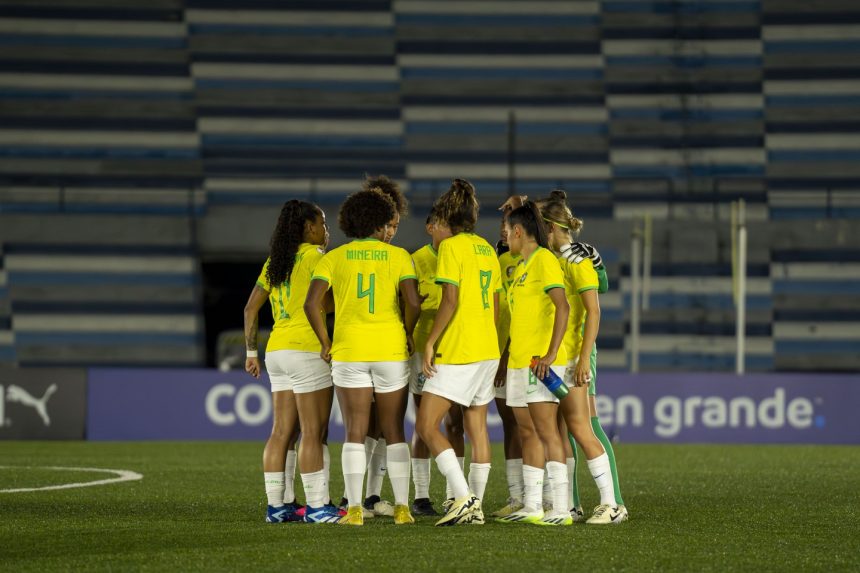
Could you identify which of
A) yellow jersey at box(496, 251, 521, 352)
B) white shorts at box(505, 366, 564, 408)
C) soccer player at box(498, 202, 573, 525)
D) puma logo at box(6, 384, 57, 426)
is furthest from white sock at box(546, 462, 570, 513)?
puma logo at box(6, 384, 57, 426)

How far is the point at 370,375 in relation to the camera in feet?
22.5

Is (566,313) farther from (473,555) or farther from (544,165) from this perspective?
(544,165)

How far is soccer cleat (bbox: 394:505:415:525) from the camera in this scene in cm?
696

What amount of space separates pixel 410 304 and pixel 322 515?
117 centimetres

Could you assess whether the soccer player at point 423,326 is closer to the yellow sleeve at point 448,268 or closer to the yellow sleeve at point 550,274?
the yellow sleeve at point 448,268

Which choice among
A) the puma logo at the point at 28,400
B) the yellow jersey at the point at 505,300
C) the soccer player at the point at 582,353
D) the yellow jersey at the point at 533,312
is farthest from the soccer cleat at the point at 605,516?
the puma logo at the point at 28,400

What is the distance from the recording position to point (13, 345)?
21859 millimetres

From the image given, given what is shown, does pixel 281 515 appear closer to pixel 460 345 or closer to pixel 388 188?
pixel 460 345

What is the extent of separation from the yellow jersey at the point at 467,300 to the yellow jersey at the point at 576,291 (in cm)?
42

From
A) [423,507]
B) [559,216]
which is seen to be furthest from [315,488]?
[559,216]

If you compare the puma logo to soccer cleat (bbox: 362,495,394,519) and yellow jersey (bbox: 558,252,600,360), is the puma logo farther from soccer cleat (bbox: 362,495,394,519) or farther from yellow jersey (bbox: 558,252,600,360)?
yellow jersey (bbox: 558,252,600,360)

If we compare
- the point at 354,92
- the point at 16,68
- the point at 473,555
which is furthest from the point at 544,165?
the point at 473,555

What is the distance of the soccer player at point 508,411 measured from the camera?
295 inches

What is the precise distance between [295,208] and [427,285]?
2.67 feet
